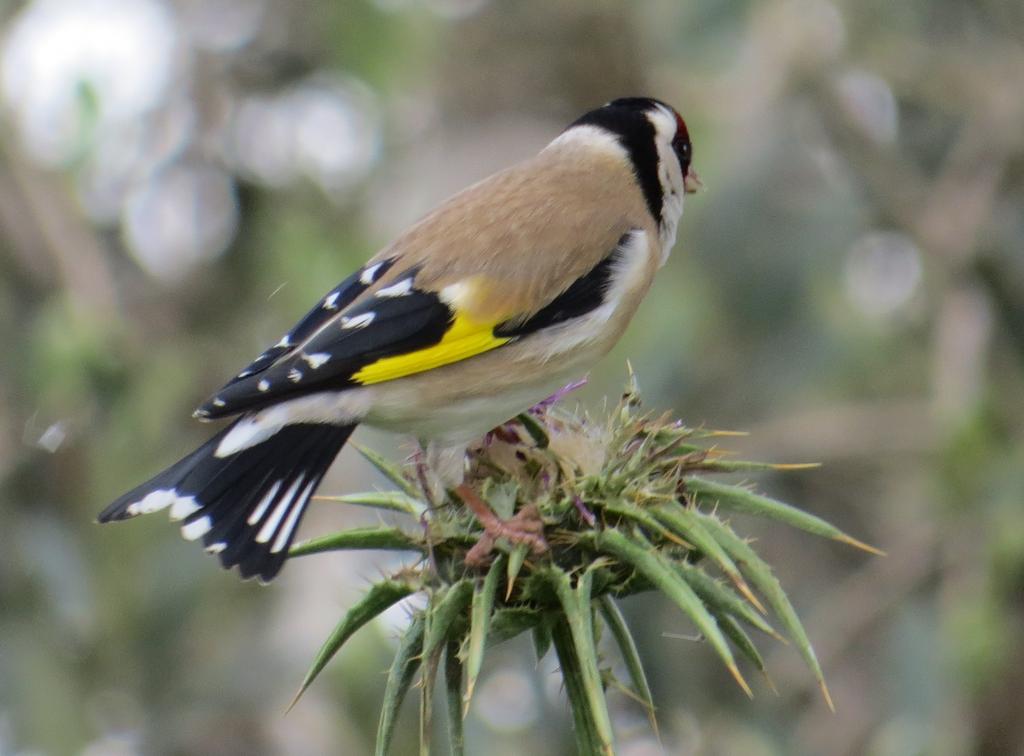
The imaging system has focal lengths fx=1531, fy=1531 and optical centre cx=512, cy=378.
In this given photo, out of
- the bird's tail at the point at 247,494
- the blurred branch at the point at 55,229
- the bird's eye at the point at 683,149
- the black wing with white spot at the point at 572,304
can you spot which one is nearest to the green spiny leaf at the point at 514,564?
the bird's tail at the point at 247,494

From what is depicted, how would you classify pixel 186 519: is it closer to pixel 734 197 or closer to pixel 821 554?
pixel 734 197

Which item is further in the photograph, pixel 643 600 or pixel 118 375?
pixel 118 375

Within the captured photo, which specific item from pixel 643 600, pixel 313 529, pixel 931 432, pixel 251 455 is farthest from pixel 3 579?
pixel 931 432

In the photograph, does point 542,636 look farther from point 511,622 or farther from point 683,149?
point 683,149

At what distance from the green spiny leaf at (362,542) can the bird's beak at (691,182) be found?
6.35ft

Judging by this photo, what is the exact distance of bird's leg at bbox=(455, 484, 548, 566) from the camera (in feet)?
10.1

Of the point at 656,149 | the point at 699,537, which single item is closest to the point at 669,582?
the point at 699,537

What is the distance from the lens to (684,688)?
5980 millimetres

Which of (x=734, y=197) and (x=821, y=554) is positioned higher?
(x=734, y=197)

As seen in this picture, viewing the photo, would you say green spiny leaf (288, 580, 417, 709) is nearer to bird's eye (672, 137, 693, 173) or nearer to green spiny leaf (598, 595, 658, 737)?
green spiny leaf (598, 595, 658, 737)

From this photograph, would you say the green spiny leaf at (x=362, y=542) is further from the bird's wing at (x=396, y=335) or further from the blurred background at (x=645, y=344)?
the blurred background at (x=645, y=344)

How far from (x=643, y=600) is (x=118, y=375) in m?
2.46

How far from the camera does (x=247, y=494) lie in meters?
3.47

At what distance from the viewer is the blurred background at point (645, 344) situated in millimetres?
Answer: 6109
